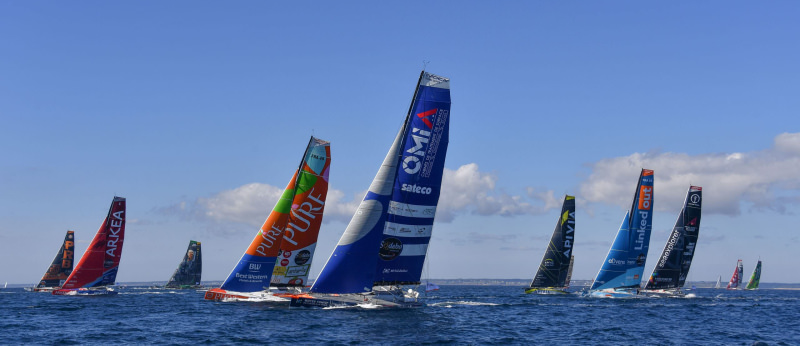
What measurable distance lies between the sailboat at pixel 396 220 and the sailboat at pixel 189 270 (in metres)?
76.6

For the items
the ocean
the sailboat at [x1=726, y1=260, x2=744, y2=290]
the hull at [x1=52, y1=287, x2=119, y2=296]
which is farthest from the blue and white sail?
the sailboat at [x1=726, y1=260, x2=744, y2=290]

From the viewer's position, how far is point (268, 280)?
45594 millimetres

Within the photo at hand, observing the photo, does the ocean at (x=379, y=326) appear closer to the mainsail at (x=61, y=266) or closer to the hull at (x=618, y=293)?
the hull at (x=618, y=293)

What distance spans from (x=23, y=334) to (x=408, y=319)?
17962 mm

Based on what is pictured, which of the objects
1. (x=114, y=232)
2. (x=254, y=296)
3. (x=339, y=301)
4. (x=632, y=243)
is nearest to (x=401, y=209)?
(x=339, y=301)

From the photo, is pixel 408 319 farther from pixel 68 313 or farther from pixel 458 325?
pixel 68 313

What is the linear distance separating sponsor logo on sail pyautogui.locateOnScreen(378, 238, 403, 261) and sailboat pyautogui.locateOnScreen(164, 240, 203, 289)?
77.1 meters

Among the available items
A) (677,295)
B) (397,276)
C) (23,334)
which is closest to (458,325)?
(397,276)

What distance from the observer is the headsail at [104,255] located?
209 ft

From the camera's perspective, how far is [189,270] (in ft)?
368

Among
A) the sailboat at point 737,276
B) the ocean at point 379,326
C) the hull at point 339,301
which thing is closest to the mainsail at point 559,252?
the ocean at point 379,326

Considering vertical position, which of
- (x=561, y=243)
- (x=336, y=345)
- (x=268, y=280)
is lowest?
(x=336, y=345)

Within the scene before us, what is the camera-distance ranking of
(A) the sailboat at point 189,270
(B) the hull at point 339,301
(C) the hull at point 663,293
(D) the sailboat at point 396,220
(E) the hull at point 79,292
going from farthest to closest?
(A) the sailboat at point 189,270 < (C) the hull at point 663,293 < (E) the hull at point 79,292 < (B) the hull at point 339,301 < (D) the sailboat at point 396,220

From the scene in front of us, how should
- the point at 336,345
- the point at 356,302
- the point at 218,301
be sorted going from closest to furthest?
1. the point at 336,345
2. the point at 356,302
3. the point at 218,301
